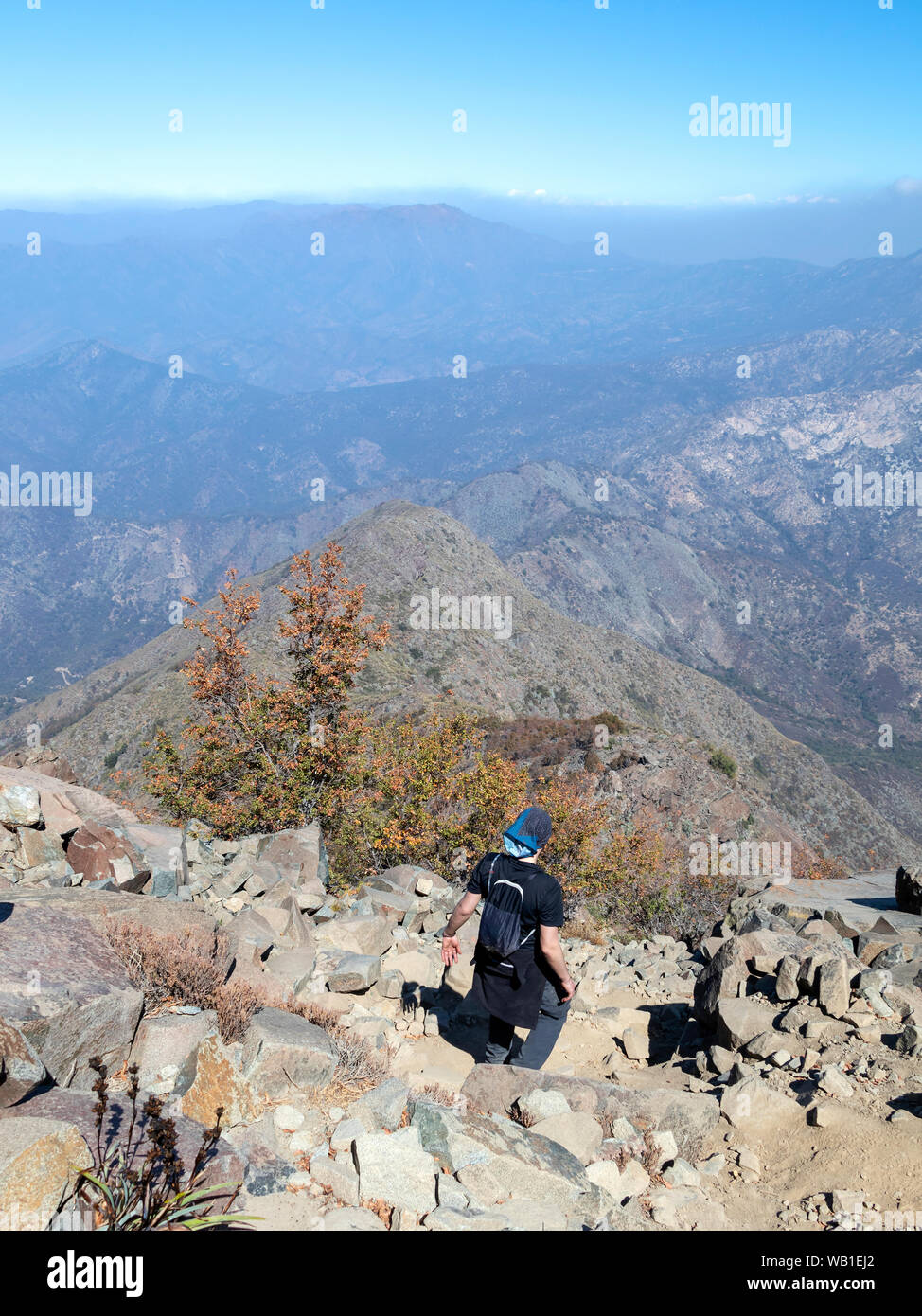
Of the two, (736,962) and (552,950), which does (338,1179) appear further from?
(736,962)

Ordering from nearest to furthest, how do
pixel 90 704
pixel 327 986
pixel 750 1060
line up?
pixel 750 1060, pixel 327 986, pixel 90 704

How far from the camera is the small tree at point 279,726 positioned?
18.1 metres

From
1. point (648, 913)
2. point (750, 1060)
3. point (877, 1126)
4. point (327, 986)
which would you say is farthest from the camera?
point (648, 913)

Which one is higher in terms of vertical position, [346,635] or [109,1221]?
[346,635]

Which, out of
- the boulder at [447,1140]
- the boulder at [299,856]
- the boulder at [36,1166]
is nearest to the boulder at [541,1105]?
the boulder at [447,1140]

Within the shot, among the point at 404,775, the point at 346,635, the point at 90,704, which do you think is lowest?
the point at 90,704

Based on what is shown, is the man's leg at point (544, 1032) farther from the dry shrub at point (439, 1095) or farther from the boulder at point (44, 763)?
the boulder at point (44, 763)

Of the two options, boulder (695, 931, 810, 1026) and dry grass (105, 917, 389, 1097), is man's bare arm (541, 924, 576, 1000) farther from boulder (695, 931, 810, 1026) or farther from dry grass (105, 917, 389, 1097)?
boulder (695, 931, 810, 1026)

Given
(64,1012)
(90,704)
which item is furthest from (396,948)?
(90,704)

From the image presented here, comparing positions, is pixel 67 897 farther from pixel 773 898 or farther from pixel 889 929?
pixel 773 898

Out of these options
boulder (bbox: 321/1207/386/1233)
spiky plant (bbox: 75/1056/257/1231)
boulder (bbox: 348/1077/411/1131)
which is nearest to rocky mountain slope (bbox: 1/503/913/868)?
boulder (bbox: 348/1077/411/1131)
